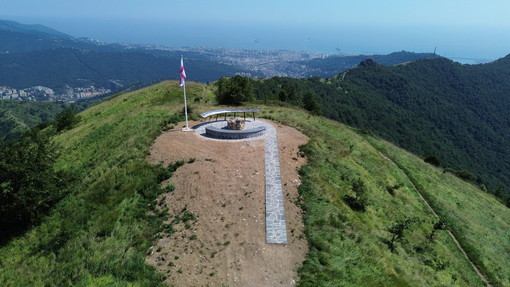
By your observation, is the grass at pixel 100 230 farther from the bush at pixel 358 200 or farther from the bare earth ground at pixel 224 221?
the bush at pixel 358 200

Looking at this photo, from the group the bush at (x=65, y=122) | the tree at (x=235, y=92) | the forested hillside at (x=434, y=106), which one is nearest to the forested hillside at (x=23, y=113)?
the bush at (x=65, y=122)

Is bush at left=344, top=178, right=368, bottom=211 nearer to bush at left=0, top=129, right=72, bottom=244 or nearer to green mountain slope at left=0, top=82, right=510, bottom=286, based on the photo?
green mountain slope at left=0, top=82, right=510, bottom=286

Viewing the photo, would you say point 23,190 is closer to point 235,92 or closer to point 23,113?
point 235,92

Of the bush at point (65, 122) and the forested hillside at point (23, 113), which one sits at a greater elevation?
the bush at point (65, 122)

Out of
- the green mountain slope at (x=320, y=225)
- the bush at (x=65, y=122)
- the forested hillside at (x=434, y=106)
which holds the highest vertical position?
the green mountain slope at (x=320, y=225)

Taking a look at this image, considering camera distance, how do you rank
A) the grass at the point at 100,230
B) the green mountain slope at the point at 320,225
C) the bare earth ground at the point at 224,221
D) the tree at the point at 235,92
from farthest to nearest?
the tree at the point at 235,92, the green mountain slope at the point at 320,225, the grass at the point at 100,230, the bare earth ground at the point at 224,221
